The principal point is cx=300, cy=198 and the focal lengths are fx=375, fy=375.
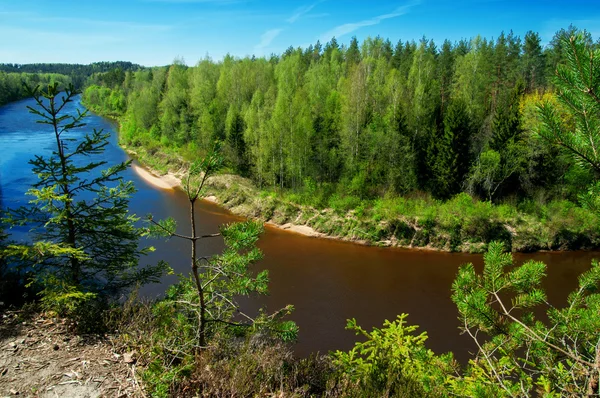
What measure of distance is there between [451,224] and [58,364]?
20.0 meters

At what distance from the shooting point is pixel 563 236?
69.5 ft

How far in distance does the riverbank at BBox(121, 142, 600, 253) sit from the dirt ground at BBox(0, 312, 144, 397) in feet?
57.5

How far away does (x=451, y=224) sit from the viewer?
21250 mm

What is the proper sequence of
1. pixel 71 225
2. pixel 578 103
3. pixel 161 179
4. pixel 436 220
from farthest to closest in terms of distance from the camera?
1. pixel 161 179
2. pixel 436 220
3. pixel 71 225
4. pixel 578 103

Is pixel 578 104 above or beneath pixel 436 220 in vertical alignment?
above

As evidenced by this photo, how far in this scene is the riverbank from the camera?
2112cm

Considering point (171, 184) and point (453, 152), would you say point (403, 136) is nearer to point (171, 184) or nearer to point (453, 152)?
point (453, 152)

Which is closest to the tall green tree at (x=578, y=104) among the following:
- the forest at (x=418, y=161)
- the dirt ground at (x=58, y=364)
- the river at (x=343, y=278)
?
the dirt ground at (x=58, y=364)

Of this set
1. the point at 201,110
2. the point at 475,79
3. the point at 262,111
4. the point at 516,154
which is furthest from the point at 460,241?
the point at 201,110

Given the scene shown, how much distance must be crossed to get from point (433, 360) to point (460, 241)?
17161mm

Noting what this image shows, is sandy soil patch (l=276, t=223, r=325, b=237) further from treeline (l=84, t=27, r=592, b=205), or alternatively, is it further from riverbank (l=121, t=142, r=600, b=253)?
treeline (l=84, t=27, r=592, b=205)

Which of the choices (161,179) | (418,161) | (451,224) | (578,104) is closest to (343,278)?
(451,224)

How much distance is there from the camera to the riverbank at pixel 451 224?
21.1 metres

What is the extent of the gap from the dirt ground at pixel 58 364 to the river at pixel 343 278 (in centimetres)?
537
